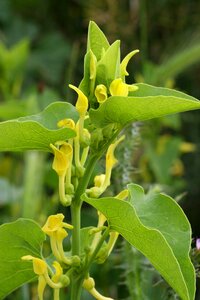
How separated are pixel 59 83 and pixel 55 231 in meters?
1.53

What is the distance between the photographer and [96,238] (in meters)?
0.60

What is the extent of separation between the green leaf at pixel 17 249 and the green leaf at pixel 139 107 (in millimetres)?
99

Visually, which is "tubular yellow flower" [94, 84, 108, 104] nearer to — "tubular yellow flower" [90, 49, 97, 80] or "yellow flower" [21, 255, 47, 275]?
"tubular yellow flower" [90, 49, 97, 80]

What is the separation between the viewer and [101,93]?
1.77 ft

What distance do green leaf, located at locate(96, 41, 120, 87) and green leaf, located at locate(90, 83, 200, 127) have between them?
31 millimetres

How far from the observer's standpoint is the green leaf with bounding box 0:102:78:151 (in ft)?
1.70

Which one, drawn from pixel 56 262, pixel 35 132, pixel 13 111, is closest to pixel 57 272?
pixel 56 262

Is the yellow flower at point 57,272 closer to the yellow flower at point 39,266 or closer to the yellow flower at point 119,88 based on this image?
the yellow flower at point 39,266

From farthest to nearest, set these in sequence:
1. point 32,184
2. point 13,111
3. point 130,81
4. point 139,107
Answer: point 130,81
point 13,111
point 32,184
point 139,107

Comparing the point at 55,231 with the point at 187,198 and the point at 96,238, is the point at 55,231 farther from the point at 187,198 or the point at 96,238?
the point at 187,198

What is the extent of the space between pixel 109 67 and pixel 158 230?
0.12 metres

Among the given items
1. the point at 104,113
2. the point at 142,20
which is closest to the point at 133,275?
the point at 104,113

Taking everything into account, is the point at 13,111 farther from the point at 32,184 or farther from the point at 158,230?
the point at 158,230

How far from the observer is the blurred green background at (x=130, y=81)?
980 mm
